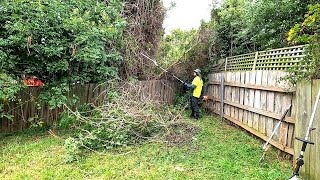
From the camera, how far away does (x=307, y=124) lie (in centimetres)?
325

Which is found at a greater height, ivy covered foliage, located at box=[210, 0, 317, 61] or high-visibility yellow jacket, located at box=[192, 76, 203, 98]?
ivy covered foliage, located at box=[210, 0, 317, 61]

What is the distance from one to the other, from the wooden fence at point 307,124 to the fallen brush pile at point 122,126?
219cm

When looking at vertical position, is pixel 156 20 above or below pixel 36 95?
above

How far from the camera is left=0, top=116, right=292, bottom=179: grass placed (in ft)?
11.2

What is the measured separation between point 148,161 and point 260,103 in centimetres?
265

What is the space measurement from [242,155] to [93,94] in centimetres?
417

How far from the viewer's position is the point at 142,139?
16.3 ft

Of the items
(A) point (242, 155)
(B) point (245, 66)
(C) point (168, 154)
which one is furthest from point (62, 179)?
(B) point (245, 66)

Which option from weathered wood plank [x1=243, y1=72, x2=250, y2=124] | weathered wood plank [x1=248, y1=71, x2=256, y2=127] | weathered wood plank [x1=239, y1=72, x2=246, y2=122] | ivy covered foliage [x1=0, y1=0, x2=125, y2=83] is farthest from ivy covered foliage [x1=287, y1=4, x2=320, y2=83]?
ivy covered foliage [x1=0, y1=0, x2=125, y2=83]

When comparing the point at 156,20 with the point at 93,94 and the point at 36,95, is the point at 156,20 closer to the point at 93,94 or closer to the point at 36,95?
the point at 93,94

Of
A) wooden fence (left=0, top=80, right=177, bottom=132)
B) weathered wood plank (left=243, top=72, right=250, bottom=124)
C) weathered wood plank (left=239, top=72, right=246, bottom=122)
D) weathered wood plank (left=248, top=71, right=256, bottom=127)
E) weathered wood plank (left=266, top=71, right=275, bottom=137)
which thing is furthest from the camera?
weathered wood plank (left=239, top=72, right=246, bottom=122)

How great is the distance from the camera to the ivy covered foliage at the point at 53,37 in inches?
179

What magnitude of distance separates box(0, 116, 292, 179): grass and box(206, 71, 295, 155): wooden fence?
0.34 meters

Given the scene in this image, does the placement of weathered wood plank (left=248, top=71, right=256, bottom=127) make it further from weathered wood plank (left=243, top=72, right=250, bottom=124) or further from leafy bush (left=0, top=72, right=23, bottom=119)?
leafy bush (left=0, top=72, right=23, bottom=119)
